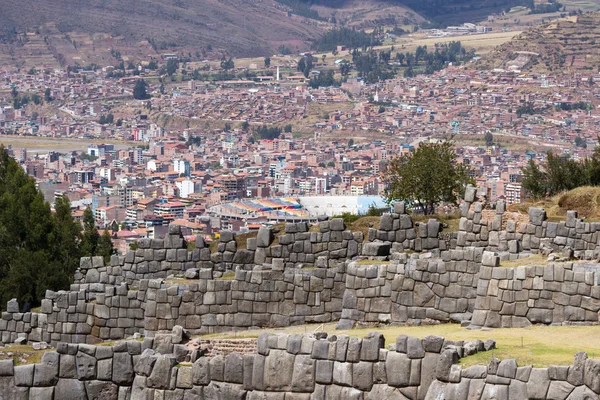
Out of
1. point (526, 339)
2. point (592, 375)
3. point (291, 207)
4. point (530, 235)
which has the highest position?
point (592, 375)

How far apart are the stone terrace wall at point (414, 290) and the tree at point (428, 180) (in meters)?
12.7

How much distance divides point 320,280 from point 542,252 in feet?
10.3

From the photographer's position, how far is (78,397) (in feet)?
50.4

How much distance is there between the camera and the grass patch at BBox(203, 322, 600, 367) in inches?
550

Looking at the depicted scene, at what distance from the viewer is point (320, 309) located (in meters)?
20.6

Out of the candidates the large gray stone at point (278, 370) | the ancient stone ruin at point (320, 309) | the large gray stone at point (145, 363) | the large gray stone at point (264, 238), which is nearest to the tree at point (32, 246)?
the ancient stone ruin at point (320, 309)

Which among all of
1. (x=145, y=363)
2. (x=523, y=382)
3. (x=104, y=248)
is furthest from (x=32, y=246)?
(x=523, y=382)

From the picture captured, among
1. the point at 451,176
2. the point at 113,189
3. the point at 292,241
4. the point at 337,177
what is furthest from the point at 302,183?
the point at 292,241

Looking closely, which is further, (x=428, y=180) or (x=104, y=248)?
(x=428, y=180)

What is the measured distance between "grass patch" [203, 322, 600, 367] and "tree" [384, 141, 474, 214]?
1426 centimetres

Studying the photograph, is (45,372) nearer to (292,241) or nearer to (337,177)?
(292,241)

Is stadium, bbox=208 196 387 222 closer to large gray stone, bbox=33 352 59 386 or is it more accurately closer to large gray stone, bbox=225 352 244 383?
large gray stone, bbox=33 352 59 386

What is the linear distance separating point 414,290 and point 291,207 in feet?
352

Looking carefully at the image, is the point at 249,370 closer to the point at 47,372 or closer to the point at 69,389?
the point at 69,389
